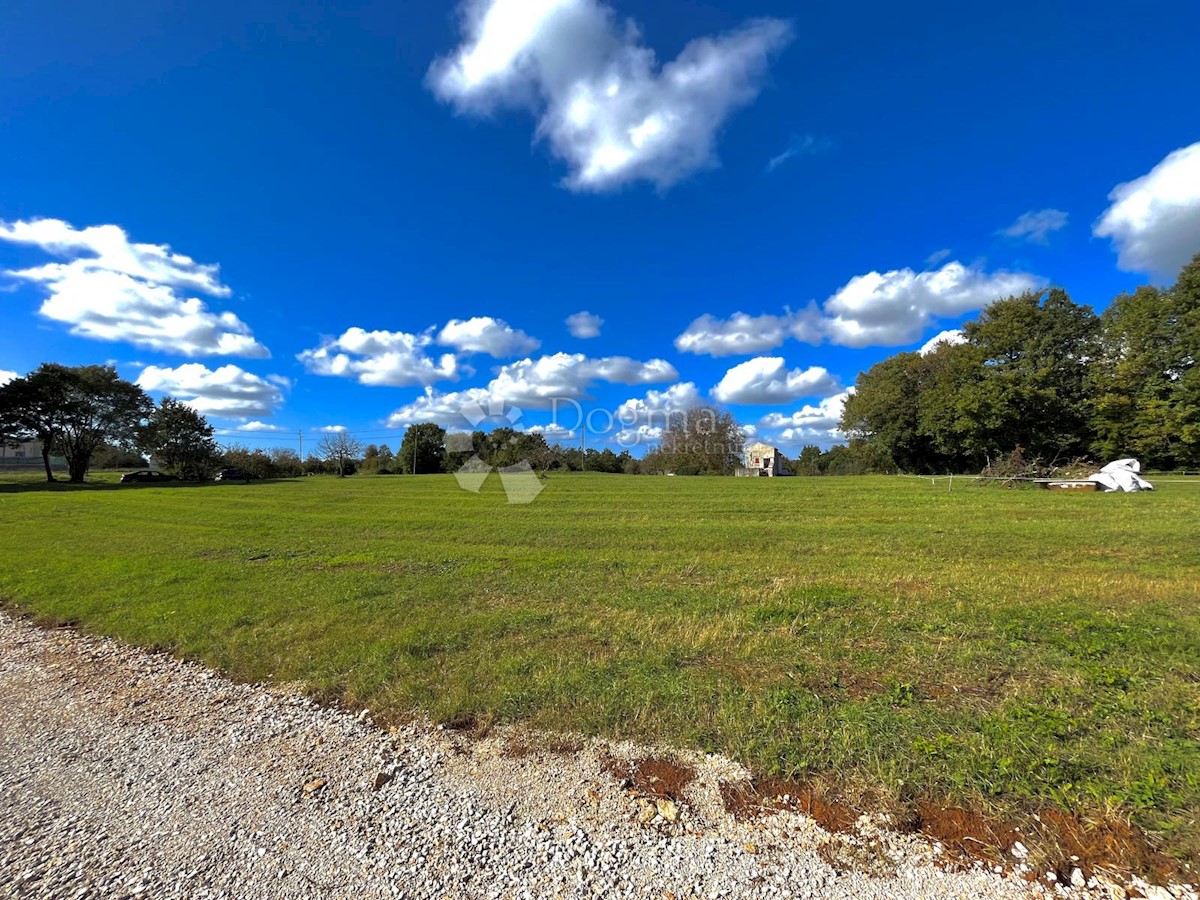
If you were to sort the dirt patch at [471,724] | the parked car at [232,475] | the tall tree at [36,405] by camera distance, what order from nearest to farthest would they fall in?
the dirt patch at [471,724] → the tall tree at [36,405] → the parked car at [232,475]

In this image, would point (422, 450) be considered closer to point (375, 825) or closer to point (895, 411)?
point (895, 411)

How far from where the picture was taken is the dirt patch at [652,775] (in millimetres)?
2918

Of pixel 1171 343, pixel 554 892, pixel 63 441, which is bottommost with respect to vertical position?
pixel 554 892

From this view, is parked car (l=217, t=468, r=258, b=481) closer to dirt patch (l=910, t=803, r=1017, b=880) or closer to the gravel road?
the gravel road

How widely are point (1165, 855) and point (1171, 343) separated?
5000 cm

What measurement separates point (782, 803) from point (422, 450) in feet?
259

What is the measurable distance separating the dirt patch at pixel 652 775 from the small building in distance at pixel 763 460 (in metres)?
74.0

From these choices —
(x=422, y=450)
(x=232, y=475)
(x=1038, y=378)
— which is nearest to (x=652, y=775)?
(x=1038, y=378)

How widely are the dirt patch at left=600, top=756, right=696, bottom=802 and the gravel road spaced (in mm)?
44

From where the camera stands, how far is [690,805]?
2.80m

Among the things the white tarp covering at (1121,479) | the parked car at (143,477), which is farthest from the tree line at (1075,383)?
the parked car at (143,477)

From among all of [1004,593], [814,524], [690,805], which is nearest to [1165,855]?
[690,805]

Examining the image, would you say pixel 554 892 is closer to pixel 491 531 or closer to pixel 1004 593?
pixel 1004 593

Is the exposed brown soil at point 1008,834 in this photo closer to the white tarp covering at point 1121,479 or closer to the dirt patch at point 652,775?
the dirt patch at point 652,775
